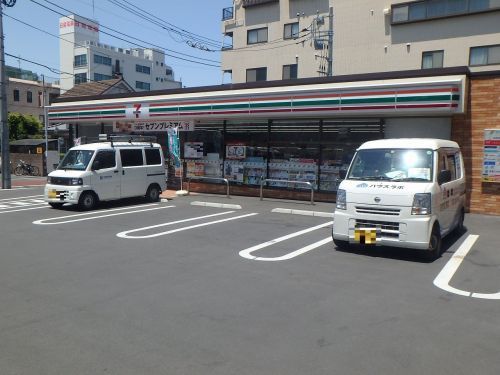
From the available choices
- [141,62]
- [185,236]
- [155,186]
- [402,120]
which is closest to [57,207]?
[155,186]

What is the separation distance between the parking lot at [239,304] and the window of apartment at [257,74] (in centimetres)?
2266

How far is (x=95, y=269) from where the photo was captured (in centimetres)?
664

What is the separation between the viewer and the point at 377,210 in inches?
291

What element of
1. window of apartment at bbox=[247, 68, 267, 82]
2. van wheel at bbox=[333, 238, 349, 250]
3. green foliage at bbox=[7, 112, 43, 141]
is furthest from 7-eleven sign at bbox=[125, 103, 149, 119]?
green foliage at bbox=[7, 112, 43, 141]

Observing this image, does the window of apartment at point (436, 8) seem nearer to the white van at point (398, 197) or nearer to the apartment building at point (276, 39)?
the apartment building at point (276, 39)

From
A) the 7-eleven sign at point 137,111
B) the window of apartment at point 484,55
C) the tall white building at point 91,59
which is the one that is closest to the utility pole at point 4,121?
the 7-eleven sign at point 137,111

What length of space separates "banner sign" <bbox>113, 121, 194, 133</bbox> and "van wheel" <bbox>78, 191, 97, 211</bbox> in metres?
4.78

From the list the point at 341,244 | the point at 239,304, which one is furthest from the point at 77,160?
the point at 239,304

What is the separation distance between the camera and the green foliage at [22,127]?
4488 cm

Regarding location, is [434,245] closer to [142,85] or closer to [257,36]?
[257,36]

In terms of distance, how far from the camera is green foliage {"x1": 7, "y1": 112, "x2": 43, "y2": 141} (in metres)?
44.9

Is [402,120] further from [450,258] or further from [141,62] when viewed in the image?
[141,62]

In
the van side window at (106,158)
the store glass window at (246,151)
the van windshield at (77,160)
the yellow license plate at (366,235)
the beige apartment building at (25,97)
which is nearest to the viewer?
the yellow license plate at (366,235)

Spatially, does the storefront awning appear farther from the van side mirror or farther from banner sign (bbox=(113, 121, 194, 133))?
the van side mirror
